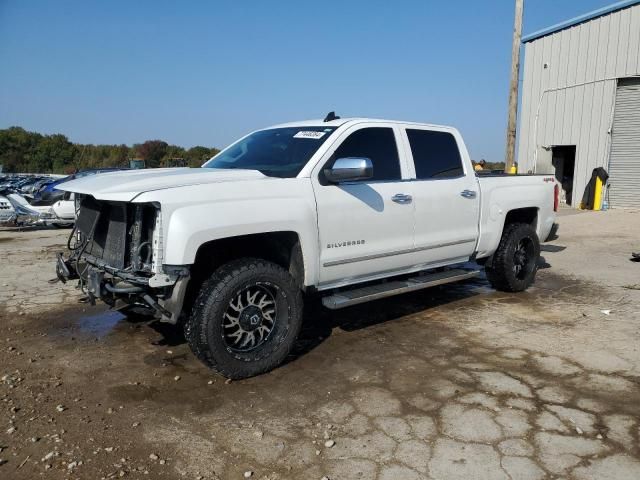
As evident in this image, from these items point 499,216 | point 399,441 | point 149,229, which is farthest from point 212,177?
point 499,216

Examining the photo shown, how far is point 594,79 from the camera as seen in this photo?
16.2m

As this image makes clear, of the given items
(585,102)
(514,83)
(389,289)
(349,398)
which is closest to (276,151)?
(389,289)

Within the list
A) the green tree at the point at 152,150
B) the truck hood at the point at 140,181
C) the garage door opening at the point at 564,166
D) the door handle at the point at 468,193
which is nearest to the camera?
the truck hood at the point at 140,181

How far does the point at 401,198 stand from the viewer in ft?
→ 16.5

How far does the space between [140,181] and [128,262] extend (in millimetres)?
608

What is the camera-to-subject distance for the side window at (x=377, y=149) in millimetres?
4863

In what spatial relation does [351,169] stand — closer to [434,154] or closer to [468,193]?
[434,154]

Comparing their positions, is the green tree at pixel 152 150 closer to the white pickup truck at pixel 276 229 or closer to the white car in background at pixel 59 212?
the white car in background at pixel 59 212

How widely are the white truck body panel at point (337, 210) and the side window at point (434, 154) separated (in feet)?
0.27

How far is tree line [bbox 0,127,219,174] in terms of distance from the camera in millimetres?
53094

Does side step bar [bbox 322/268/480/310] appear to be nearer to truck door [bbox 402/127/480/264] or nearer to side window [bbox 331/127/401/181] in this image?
truck door [bbox 402/127/480/264]

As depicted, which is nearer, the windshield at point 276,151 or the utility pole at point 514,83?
the windshield at point 276,151

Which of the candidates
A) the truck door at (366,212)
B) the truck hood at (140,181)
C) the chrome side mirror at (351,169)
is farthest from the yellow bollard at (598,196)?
the truck hood at (140,181)

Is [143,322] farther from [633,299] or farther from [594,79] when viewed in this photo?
[594,79]
